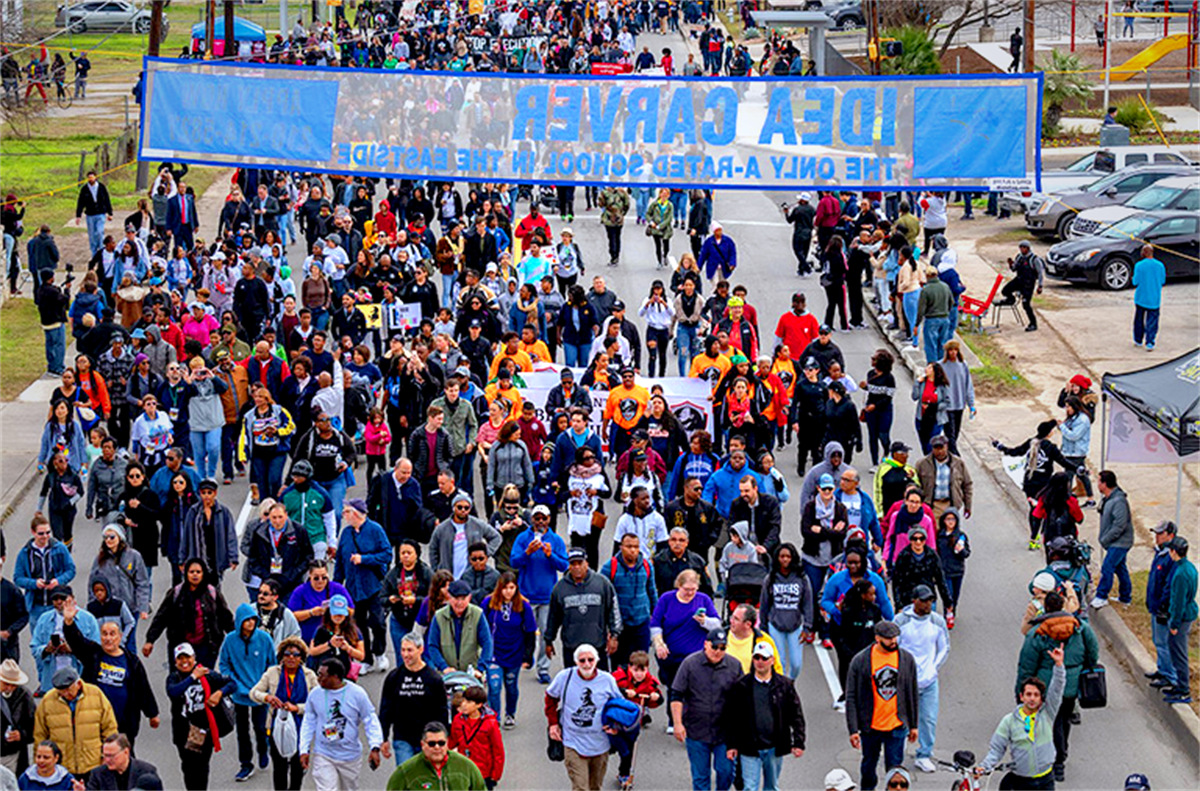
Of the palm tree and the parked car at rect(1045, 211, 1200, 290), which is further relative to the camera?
the palm tree

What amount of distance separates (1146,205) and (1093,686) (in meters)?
20.8

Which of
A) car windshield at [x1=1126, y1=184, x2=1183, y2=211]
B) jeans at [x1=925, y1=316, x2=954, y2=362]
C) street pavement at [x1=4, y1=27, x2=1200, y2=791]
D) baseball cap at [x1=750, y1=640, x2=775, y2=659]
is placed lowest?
street pavement at [x1=4, y1=27, x2=1200, y2=791]

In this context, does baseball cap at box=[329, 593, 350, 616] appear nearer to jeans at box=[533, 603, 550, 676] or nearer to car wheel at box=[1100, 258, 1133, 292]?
jeans at box=[533, 603, 550, 676]

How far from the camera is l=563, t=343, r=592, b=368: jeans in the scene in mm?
22109

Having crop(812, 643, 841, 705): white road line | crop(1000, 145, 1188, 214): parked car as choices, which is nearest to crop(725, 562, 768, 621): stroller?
crop(812, 643, 841, 705): white road line

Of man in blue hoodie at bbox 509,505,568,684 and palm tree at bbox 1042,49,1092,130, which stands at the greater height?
palm tree at bbox 1042,49,1092,130

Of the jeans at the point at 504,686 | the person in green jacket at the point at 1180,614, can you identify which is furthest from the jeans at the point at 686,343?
the jeans at the point at 504,686

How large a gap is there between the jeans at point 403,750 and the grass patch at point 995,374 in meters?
13.4

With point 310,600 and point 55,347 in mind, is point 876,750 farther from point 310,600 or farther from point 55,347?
point 55,347

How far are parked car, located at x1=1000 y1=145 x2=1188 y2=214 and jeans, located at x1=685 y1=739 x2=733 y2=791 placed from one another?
83.2ft

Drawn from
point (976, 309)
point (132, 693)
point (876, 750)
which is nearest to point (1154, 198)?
point (976, 309)

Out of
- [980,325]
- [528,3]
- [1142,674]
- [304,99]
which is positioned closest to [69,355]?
[304,99]

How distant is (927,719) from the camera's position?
44.1ft

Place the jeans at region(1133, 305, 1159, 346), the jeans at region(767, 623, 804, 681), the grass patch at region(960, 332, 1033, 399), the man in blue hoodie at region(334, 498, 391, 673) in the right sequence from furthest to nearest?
the jeans at region(1133, 305, 1159, 346)
the grass patch at region(960, 332, 1033, 399)
the man in blue hoodie at region(334, 498, 391, 673)
the jeans at region(767, 623, 804, 681)
